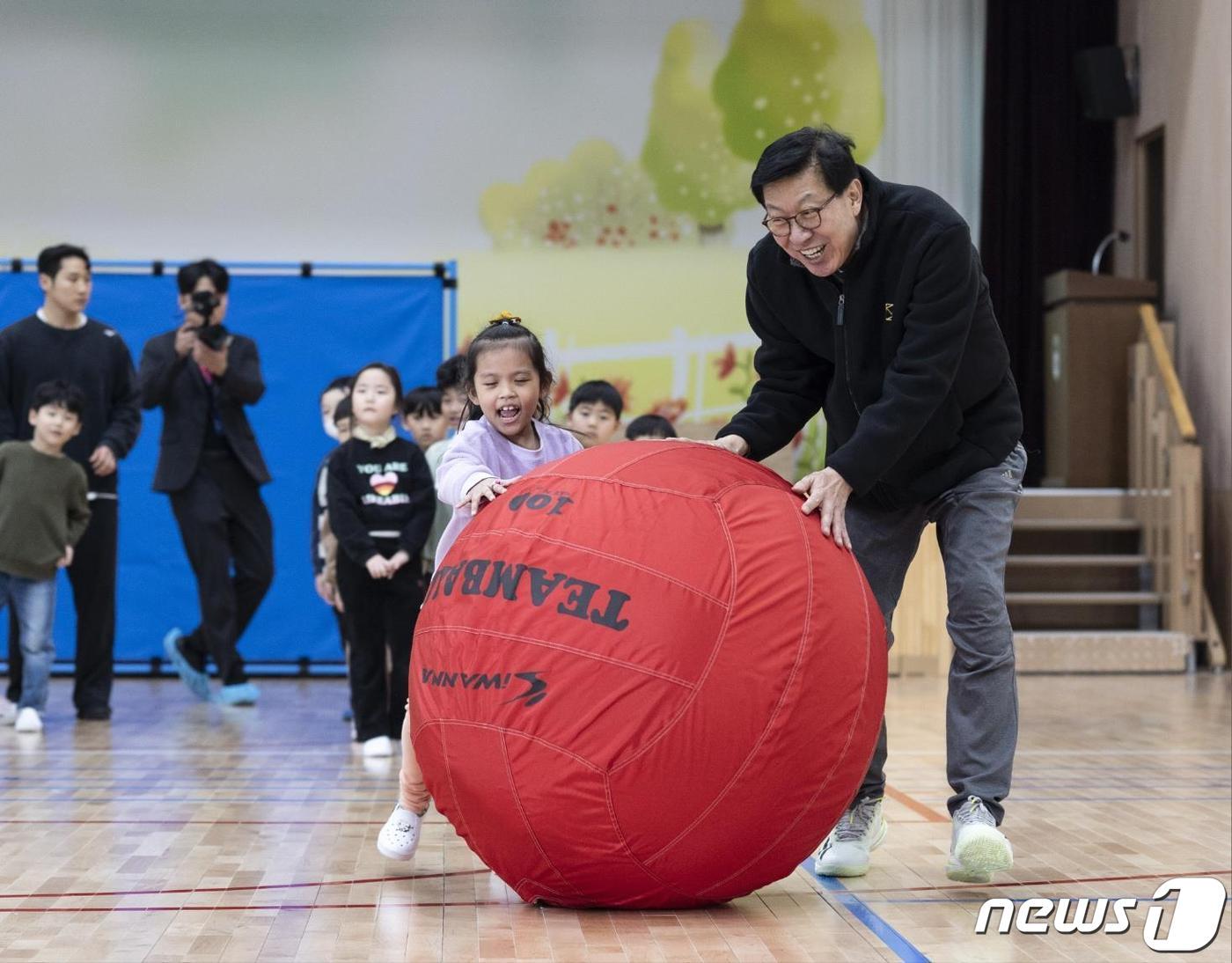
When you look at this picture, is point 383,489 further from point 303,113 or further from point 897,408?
point 303,113

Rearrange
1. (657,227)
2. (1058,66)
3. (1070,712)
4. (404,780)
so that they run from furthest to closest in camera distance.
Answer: (1058,66) < (657,227) < (1070,712) < (404,780)

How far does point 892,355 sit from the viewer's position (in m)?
3.18

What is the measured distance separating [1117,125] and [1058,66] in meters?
0.67

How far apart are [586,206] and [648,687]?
7.61 metres

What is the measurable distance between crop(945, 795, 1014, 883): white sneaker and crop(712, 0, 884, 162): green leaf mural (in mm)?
7398

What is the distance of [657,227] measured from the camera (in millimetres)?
9953

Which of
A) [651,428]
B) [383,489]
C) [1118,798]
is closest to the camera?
[1118,798]

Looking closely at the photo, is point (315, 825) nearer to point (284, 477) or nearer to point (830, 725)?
point (830, 725)

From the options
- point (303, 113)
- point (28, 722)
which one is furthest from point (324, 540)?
point (303, 113)

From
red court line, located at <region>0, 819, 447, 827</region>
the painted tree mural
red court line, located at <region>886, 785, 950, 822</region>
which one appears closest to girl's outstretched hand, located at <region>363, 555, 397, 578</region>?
red court line, located at <region>0, 819, 447, 827</region>

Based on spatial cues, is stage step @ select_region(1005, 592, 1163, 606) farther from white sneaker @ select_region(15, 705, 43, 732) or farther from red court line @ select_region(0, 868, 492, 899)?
red court line @ select_region(0, 868, 492, 899)

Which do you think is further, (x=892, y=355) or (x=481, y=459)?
(x=481, y=459)

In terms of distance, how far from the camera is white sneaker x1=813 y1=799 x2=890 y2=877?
3332 mm

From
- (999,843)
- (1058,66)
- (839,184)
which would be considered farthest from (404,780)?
(1058,66)
